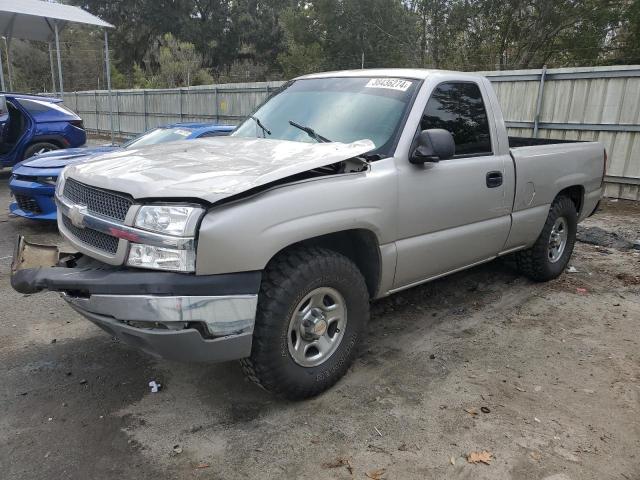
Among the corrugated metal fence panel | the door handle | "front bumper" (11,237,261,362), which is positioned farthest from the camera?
the corrugated metal fence panel

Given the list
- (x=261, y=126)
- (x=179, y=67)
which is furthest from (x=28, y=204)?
(x=179, y=67)

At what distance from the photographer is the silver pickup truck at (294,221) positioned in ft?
8.63

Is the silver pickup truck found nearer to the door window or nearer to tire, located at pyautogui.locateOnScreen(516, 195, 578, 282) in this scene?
the door window

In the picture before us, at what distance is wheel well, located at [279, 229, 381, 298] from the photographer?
134 inches

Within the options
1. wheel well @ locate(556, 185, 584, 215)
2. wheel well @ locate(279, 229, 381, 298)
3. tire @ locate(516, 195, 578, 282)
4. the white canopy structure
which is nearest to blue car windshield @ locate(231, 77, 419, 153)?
wheel well @ locate(279, 229, 381, 298)

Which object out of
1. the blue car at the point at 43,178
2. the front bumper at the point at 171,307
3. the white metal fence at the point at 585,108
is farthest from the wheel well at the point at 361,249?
the white metal fence at the point at 585,108

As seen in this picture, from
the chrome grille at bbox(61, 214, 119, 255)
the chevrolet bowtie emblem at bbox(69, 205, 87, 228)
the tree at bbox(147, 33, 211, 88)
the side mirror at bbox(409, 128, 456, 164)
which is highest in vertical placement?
the tree at bbox(147, 33, 211, 88)

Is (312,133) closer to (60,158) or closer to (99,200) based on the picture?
(99,200)

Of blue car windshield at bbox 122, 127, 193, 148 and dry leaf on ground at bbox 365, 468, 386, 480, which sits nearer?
dry leaf on ground at bbox 365, 468, 386, 480

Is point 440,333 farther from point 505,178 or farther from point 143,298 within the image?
point 143,298

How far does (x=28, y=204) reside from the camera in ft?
22.8

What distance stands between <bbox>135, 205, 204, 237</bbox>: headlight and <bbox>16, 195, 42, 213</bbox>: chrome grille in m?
5.01

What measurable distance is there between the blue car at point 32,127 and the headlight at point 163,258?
28.8 ft

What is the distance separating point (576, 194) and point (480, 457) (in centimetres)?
377
